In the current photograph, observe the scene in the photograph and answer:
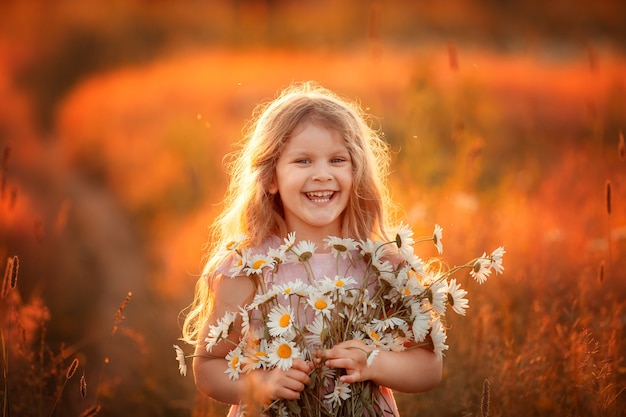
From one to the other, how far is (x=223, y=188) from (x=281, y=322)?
5.49 metres

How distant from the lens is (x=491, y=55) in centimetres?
1488

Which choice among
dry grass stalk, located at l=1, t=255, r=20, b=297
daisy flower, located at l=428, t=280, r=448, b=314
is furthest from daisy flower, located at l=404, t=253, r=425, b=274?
dry grass stalk, located at l=1, t=255, r=20, b=297

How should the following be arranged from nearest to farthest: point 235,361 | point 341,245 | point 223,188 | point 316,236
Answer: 1. point 235,361
2. point 341,245
3. point 316,236
4. point 223,188

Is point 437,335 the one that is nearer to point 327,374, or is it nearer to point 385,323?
point 385,323

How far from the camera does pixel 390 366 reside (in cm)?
256

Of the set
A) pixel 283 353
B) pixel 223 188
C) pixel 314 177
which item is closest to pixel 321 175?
pixel 314 177

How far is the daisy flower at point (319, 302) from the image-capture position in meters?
2.41

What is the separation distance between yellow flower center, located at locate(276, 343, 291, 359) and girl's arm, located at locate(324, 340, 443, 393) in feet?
0.39

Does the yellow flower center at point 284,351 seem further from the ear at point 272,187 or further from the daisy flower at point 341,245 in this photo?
the ear at point 272,187

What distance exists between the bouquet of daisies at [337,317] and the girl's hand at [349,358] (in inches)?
1.2

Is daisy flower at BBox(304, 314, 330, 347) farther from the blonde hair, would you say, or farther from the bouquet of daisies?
the blonde hair

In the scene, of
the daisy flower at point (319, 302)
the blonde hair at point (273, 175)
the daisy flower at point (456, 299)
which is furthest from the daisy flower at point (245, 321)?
the daisy flower at point (456, 299)

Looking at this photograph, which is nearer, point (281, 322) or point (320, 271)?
point (281, 322)

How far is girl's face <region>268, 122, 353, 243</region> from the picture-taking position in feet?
9.14
